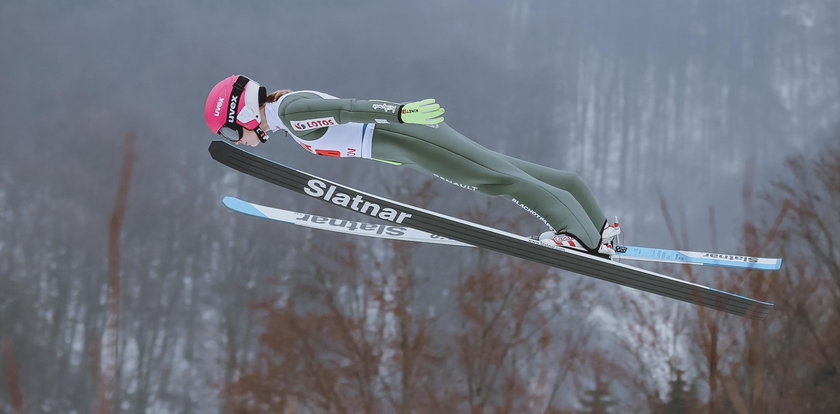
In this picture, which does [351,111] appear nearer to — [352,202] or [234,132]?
[234,132]

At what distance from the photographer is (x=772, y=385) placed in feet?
52.0

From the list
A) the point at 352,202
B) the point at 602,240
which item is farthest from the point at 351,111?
the point at 602,240

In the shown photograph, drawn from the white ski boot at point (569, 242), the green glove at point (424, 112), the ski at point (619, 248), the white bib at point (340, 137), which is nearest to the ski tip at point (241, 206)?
the ski at point (619, 248)

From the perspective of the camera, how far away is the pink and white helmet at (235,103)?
5523 mm

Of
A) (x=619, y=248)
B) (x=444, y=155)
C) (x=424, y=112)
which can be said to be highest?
(x=444, y=155)

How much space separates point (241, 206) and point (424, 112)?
3501mm

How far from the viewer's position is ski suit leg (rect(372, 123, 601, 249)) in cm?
559

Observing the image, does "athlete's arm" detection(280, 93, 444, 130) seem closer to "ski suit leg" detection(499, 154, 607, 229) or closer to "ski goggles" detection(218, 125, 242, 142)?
"ski goggles" detection(218, 125, 242, 142)

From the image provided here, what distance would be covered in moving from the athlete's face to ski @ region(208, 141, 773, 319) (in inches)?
5.6

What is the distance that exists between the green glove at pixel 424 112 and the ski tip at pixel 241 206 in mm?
3121

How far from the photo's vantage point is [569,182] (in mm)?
6070

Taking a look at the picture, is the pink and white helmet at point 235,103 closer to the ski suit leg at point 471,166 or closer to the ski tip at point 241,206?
the ski suit leg at point 471,166

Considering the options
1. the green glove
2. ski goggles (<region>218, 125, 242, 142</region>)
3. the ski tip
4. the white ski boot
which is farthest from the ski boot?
the ski tip

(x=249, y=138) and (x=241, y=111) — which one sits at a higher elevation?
(x=241, y=111)
